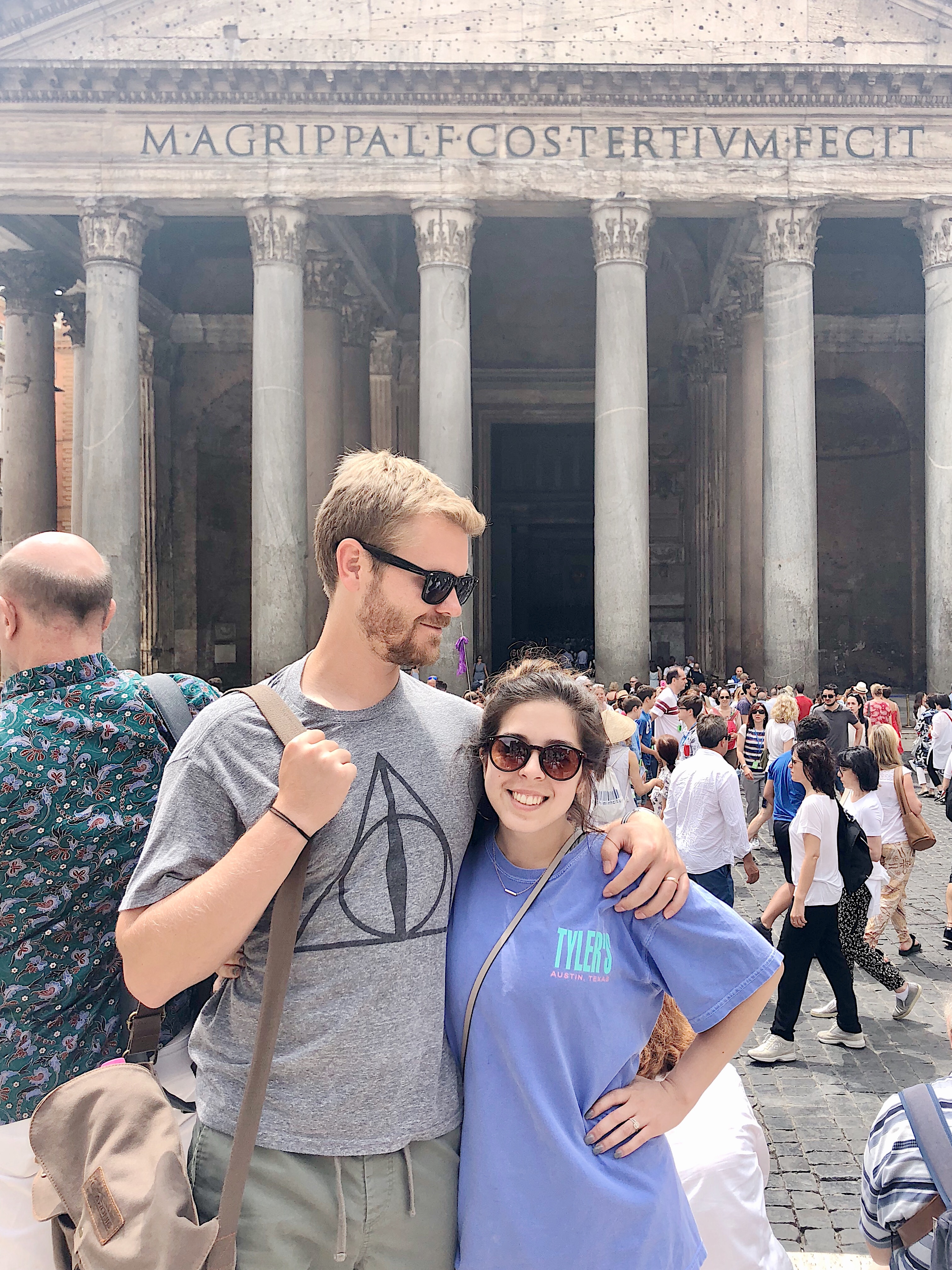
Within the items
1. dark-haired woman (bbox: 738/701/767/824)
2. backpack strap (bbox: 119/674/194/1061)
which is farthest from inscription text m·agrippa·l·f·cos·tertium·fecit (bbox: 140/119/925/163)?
backpack strap (bbox: 119/674/194/1061)

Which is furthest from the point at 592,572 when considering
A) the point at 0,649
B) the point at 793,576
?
the point at 0,649

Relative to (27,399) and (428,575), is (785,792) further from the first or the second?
(27,399)

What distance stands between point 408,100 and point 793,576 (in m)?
9.49

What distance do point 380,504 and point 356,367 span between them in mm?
19460

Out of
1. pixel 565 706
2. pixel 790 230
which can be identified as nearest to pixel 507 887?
pixel 565 706

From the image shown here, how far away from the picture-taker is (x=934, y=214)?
1578 cm

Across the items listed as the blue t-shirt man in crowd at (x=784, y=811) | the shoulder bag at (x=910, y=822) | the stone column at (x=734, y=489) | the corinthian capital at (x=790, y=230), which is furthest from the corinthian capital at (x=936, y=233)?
the shoulder bag at (x=910, y=822)

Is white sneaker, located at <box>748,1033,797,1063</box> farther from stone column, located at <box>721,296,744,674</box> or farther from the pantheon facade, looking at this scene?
stone column, located at <box>721,296,744,674</box>

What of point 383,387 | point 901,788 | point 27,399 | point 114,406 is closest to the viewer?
point 901,788

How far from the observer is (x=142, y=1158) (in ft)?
5.39

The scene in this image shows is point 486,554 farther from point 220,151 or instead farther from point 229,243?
point 220,151

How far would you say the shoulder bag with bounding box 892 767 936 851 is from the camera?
21.1 feet

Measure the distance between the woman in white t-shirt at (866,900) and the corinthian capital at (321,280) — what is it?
1432 centimetres

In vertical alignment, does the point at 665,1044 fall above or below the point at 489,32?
below
